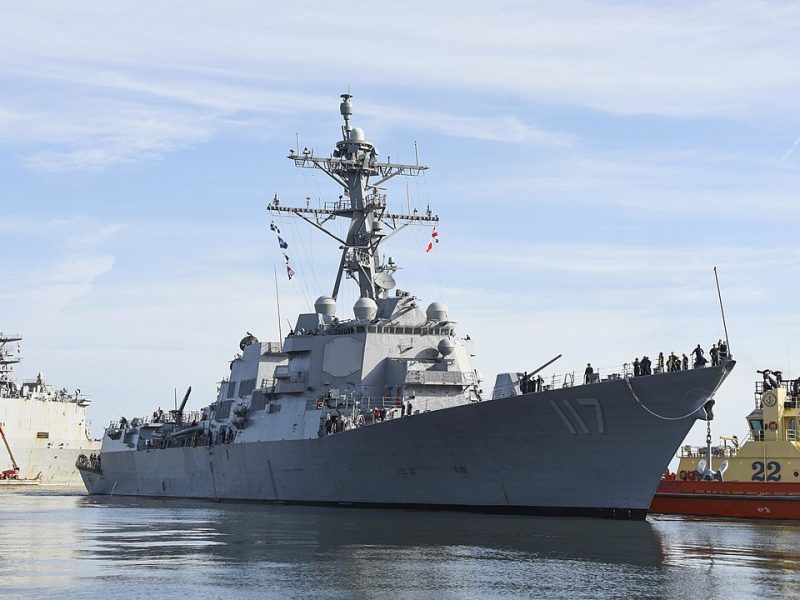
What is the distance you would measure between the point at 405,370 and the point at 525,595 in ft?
49.3

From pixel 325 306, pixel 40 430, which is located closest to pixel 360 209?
pixel 325 306

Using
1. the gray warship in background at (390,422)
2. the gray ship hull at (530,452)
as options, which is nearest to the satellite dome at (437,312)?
the gray warship in background at (390,422)

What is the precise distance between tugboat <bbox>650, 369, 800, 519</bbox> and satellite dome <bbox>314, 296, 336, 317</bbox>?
1080cm

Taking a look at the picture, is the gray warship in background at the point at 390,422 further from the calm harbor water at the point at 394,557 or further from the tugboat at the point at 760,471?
the tugboat at the point at 760,471

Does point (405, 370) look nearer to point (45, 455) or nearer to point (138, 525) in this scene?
point (138, 525)

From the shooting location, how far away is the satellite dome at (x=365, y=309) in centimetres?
3150

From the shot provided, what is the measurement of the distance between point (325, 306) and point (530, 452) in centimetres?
1022

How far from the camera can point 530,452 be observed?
24.8 m

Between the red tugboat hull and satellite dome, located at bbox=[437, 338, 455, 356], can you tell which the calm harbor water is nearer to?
the red tugboat hull

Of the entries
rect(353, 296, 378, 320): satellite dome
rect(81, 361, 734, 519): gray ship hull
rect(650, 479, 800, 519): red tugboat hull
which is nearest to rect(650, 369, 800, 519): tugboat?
rect(650, 479, 800, 519): red tugboat hull

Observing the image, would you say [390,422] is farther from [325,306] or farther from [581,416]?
[325,306]

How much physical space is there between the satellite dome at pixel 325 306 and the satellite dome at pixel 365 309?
1539 mm

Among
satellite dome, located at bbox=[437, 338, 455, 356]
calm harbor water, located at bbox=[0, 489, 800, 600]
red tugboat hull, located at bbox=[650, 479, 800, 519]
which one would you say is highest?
satellite dome, located at bbox=[437, 338, 455, 356]

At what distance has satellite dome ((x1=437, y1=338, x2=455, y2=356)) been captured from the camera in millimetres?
29844
